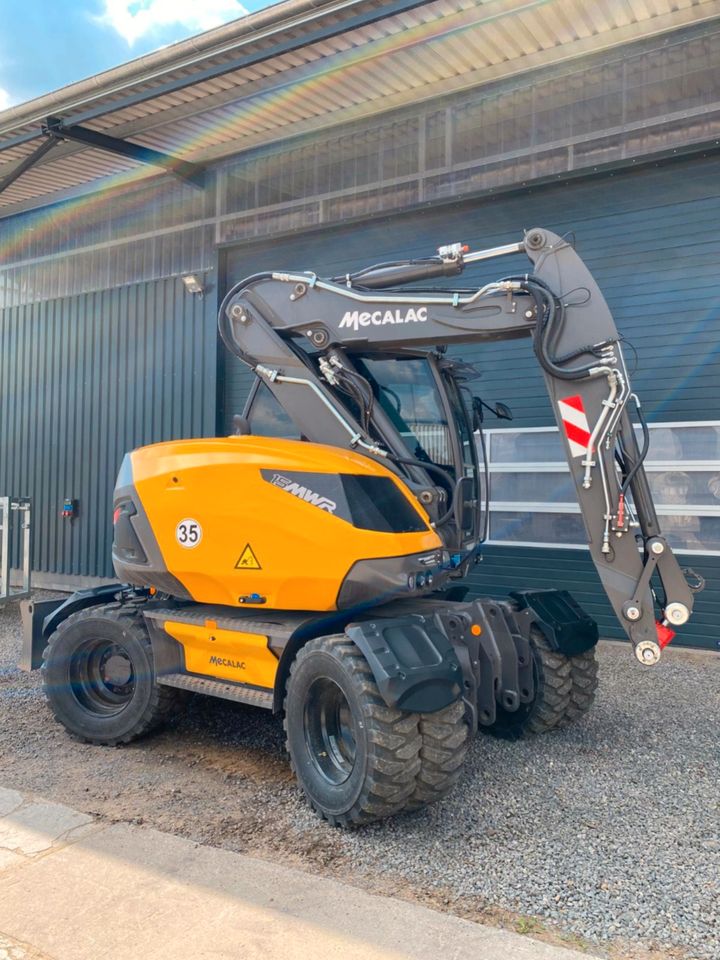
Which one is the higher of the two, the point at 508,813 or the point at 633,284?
the point at 633,284

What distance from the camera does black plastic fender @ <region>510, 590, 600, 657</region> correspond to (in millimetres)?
5305

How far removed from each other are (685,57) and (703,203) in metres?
1.50

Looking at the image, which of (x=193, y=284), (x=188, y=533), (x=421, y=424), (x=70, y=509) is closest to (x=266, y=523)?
(x=188, y=533)

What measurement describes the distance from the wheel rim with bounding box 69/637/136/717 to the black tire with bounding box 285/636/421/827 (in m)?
1.80

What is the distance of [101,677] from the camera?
5.89 metres

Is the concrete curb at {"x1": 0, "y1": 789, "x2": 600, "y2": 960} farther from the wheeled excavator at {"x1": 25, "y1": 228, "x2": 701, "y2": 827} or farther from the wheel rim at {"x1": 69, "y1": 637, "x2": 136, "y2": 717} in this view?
the wheel rim at {"x1": 69, "y1": 637, "x2": 136, "y2": 717}

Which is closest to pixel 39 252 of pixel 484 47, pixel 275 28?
pixel 275 28

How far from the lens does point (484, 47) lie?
27.3 feet

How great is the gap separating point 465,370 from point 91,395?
28.6 feet

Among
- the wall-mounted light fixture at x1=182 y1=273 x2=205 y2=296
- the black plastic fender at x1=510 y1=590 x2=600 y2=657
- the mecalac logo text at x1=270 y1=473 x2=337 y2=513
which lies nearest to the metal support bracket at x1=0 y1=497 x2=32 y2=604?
the wall-mounted light fixture at x1=182 y1=273 x2=205 y2=296

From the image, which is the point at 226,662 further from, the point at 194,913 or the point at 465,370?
the point at 465,370

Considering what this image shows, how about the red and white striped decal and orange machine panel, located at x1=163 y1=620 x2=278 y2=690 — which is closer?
the red and white striped decal

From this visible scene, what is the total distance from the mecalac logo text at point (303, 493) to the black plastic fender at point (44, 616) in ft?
7.05

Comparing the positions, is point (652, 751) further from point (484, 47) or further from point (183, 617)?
point (484, 47)
